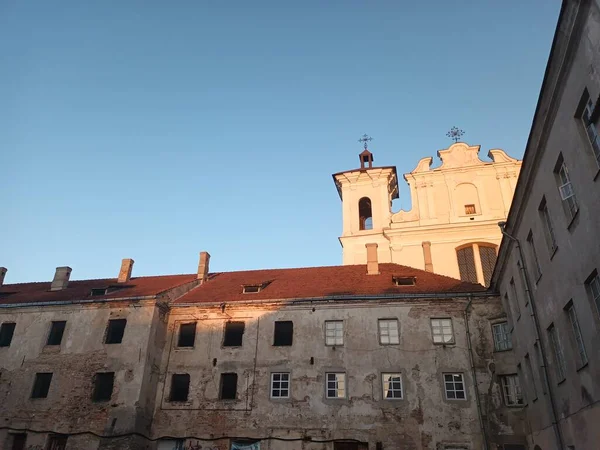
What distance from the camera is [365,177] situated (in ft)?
117

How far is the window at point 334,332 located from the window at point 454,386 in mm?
5003

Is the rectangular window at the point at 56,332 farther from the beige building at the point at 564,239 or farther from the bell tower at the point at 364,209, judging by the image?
the beige building at the point at 564,239

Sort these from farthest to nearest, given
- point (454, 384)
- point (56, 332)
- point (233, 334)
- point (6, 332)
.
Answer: point (6, 332) < point (56, 332) < point (233, 334) < point (454, 384)

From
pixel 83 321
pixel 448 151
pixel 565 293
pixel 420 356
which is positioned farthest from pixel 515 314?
pixel 83 321

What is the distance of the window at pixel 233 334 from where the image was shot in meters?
23.9

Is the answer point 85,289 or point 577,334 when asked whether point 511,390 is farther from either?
point 85,289

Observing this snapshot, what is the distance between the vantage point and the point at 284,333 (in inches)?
927

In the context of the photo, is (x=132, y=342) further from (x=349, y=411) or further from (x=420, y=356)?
(x=420, y=356)

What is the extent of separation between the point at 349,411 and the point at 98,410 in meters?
11.7

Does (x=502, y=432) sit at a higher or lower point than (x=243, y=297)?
lower

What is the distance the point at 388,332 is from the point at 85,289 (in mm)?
18438

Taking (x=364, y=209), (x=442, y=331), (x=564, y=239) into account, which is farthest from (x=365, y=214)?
(x=564, y=239)

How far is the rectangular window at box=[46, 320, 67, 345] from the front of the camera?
978 inches

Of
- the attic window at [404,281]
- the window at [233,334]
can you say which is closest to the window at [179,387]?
the window at [233,334]
